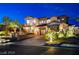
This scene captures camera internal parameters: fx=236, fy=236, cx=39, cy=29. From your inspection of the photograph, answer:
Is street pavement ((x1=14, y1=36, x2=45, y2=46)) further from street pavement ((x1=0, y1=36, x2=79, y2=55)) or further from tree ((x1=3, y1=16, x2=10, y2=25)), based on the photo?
tree ((x1=3, y1=16, x2=10, y2=25))

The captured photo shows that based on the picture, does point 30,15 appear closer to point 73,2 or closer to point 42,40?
point 42,40

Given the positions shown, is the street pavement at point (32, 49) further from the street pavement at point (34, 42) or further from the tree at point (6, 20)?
the tree at point (6, 20)

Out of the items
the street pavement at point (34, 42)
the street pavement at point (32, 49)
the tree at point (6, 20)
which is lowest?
the street pavement at point (32, 49)

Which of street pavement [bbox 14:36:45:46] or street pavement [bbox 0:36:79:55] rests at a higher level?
street pavement [bbox 14:36:45:46]

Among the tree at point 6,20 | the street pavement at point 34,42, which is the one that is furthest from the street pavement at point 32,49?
the tree at point 6,20

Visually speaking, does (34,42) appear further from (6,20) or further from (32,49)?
(6,20)

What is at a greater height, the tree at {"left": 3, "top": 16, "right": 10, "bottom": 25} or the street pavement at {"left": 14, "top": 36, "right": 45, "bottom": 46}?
the tree at {"left": 3, "top": 16, "right": 10, "bottom": 25}

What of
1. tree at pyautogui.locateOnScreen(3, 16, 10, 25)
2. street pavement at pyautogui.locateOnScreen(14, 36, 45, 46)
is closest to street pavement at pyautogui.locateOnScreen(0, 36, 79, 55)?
street pavement at pyautogui.locateOnScreen(14, 36, 45, 46)

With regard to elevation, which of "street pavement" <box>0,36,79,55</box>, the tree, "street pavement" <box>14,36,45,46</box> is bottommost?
"street pavement" <box>0,36,79,55</box>

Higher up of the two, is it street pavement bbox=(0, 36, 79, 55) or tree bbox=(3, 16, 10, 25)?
tree bbox=(3, 16, 10, 25)

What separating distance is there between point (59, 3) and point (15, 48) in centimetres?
66

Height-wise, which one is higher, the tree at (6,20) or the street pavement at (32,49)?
the tree at (6,20)

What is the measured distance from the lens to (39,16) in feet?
8.17

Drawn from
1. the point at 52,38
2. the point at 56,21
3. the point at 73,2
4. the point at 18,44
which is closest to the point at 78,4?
the point at 73,2
